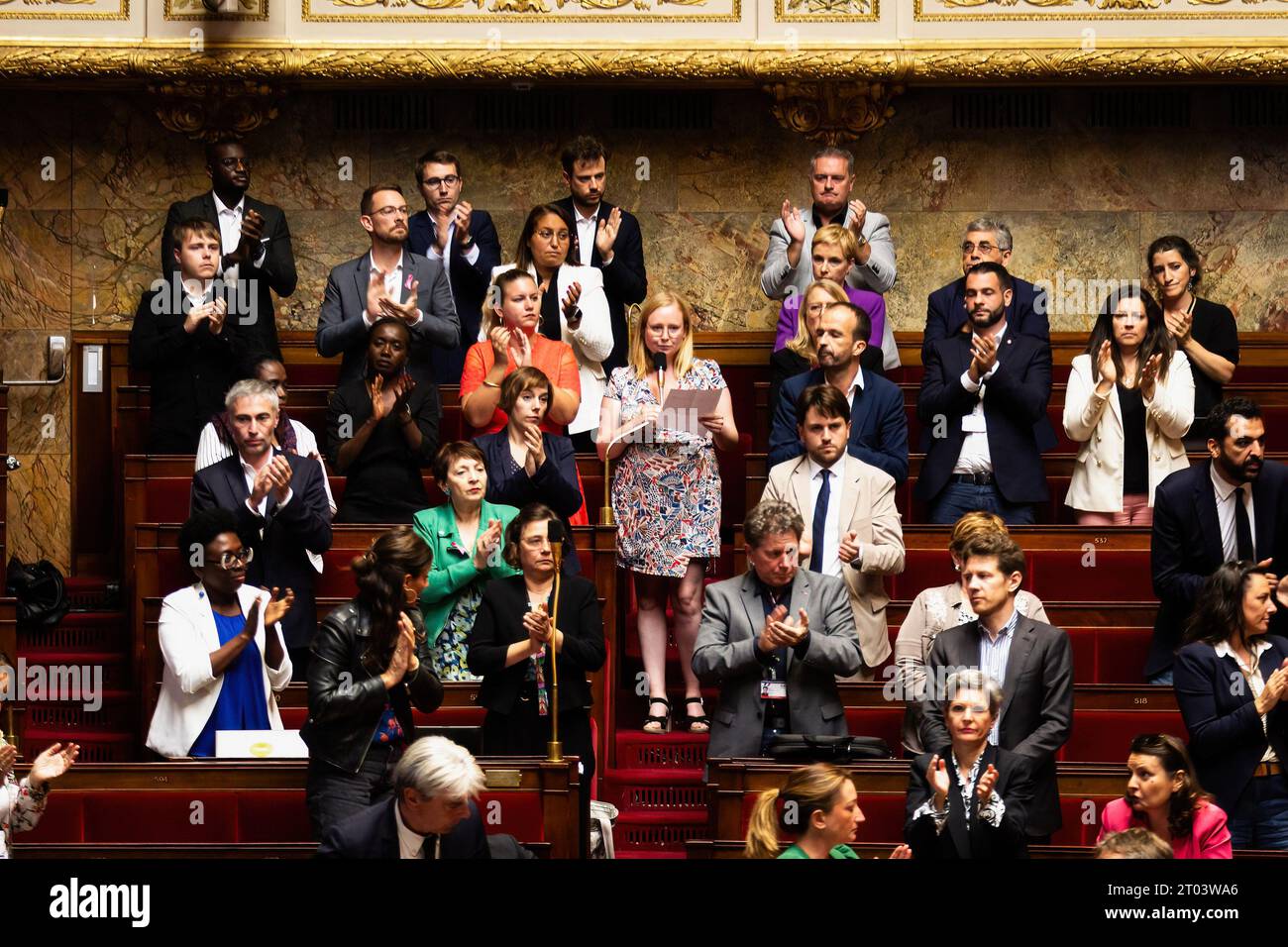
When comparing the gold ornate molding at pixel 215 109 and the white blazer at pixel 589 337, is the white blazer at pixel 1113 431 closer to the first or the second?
the white blazer at pixel 589 337

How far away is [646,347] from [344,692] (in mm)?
2235

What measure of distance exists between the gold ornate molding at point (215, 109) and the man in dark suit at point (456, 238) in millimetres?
1528

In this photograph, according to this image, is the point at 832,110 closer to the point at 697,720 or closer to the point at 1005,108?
the point at 1005,108

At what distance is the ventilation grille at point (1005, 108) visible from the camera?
10727 mm

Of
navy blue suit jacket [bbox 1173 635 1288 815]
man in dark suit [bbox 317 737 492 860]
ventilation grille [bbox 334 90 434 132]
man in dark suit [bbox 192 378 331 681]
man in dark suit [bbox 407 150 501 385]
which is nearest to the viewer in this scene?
man in dark suit [bbox 317 737 492 860]

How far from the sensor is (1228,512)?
745cm

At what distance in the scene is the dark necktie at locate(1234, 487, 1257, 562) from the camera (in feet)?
24.3

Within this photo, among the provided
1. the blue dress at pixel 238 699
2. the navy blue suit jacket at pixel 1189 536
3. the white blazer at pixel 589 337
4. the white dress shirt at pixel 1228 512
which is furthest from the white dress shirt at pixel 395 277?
the white dress shirt at pixel 1228 512

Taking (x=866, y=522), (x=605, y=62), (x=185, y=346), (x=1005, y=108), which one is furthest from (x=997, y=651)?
(x=1005, y=108)

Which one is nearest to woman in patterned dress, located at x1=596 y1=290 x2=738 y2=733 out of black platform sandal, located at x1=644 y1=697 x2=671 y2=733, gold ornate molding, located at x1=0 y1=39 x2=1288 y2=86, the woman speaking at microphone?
black platform sandal, located at x1=644 y1=697 x2=671 y2=733

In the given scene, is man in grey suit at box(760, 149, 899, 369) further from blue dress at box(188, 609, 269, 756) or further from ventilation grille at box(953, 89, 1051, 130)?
blue dress at box(188, 609, 269, 756)

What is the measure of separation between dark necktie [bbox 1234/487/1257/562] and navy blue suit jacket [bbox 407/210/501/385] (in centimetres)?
307
